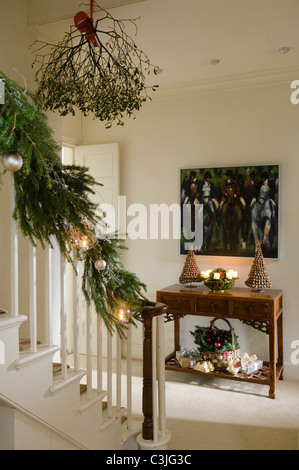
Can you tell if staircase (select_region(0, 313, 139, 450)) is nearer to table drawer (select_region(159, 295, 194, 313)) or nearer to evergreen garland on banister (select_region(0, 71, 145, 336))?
evergreen garland on banister (select_region(0, 71, 145, 336))

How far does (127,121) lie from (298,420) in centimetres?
340

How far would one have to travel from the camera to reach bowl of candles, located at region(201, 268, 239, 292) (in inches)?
152

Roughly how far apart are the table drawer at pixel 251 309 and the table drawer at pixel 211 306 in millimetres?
92

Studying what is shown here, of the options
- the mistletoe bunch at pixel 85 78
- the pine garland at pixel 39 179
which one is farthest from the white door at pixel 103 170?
the pine garland at pixel 39 179

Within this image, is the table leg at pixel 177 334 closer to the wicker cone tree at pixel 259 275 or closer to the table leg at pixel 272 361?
the wicker cone tree at pixel 259 275

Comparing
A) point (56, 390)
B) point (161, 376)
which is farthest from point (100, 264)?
point (161, 376)

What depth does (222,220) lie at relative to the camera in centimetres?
419

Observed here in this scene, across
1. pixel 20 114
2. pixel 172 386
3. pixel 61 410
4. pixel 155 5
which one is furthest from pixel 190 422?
pixel 155 5

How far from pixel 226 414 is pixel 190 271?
1.34 meters

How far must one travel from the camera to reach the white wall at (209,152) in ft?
13.0

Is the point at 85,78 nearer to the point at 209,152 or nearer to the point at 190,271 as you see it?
the point at 209,152
